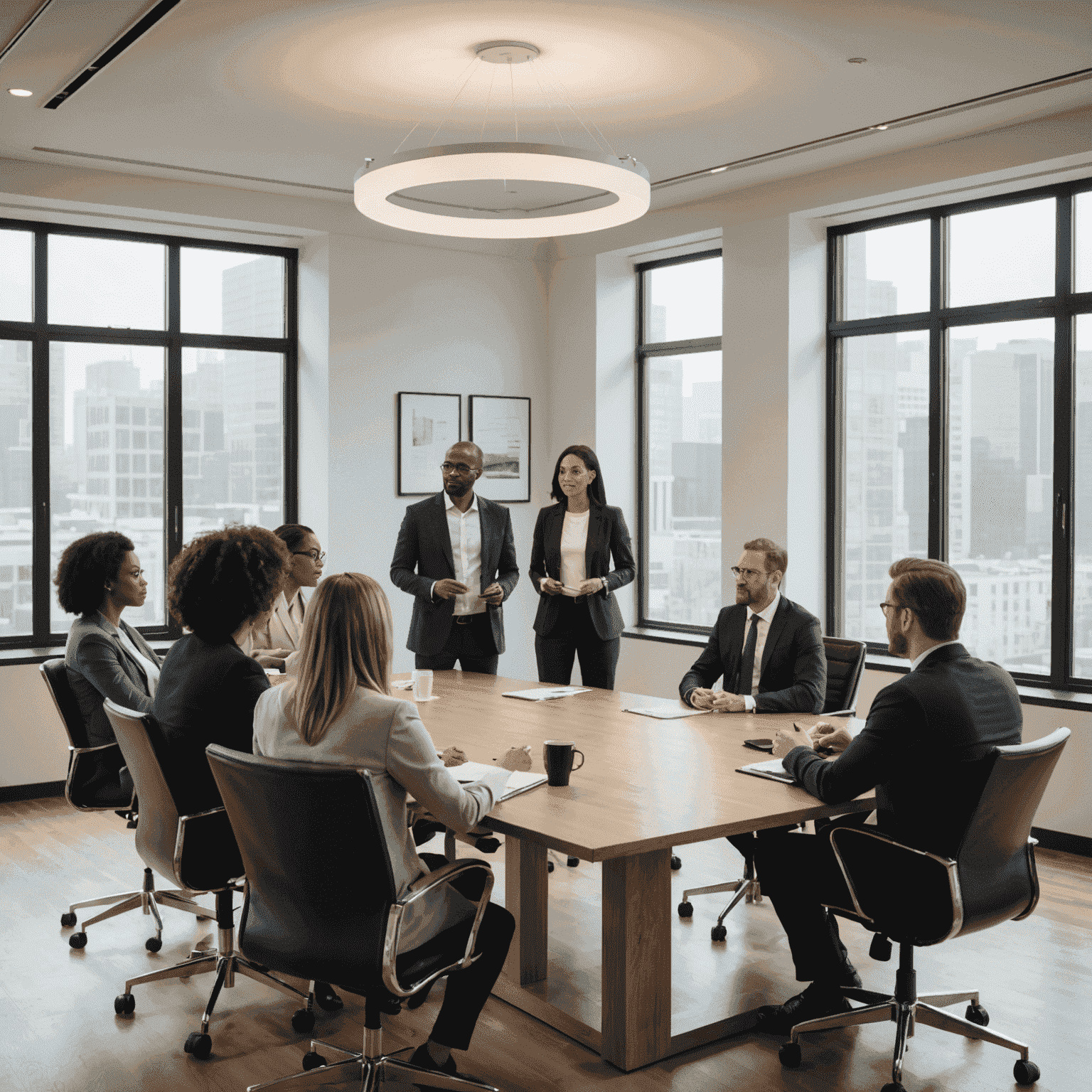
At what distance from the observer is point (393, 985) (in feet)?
8.11

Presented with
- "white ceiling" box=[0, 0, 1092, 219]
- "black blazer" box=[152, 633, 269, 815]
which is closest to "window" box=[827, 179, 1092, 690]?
"white ceiling" box=[0, 0, 1092, 219]

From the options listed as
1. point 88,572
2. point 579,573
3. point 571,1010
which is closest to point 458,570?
point 579,573

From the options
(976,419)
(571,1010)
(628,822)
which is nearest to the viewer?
(628,822)

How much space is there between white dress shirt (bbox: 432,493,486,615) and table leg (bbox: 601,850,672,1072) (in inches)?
100

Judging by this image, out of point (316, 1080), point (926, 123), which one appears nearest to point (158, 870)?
point (316, 1080)

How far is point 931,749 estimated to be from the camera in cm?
279

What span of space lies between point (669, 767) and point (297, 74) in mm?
3162

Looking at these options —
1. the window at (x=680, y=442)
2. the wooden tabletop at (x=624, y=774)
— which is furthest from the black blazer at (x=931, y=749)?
the window at (x=680, y=442)

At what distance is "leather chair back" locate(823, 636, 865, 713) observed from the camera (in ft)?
14.1

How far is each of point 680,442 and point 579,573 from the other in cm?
213

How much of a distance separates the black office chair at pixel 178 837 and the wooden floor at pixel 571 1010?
0.11m

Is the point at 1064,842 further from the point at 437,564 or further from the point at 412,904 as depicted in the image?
the point at 412,904

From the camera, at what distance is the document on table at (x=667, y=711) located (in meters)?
4.04

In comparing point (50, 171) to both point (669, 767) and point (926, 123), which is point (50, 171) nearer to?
point (926, 123)
